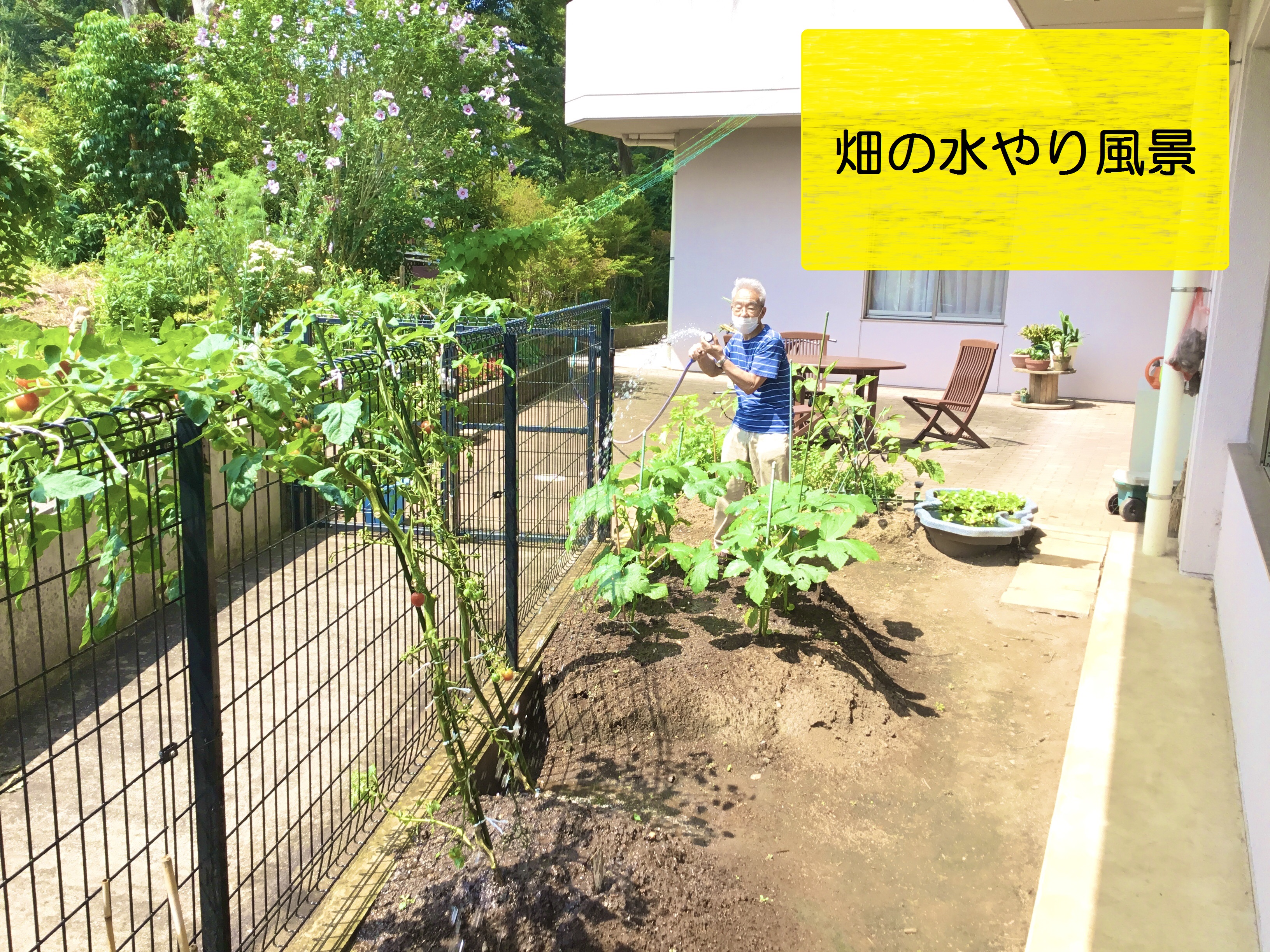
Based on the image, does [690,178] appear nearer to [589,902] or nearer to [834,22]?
[834,22]

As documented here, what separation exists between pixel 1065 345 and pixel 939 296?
6.23ft

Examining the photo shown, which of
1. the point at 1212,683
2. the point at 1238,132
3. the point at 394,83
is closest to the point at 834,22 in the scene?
the point at 394,83

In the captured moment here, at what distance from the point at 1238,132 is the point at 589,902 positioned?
5.34 m

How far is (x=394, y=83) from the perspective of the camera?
454 inches

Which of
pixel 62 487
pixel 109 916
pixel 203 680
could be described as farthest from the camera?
pixel 203 680

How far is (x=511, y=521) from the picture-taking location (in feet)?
14.5

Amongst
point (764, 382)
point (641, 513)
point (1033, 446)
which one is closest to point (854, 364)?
point (1033, 446)

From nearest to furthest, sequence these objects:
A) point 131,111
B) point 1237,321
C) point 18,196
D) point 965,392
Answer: point 1237,321 → point 18,196 → point 965,392 → point 131,111

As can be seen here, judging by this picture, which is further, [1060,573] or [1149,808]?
[1060,573]

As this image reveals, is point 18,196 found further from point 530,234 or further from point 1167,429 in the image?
point 1167,429

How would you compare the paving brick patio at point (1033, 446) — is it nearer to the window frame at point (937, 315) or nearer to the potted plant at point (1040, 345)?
the potted plant at point (1040, 345)

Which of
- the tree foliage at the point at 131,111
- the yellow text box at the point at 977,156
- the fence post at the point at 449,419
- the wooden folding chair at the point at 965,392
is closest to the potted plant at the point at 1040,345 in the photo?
the yellow text box at the point at 977,156

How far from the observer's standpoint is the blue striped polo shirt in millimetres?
5266

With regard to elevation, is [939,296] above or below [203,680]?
above
